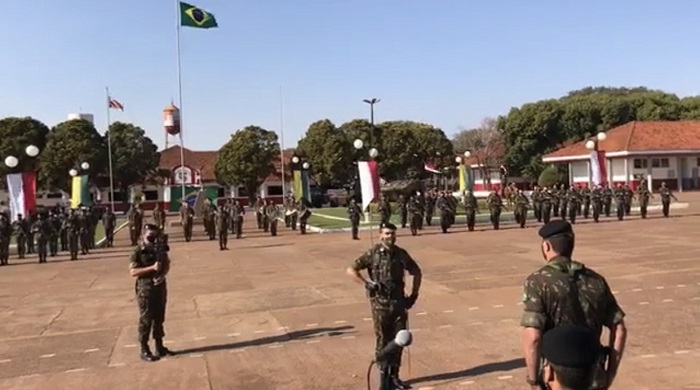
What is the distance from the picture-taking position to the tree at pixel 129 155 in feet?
190

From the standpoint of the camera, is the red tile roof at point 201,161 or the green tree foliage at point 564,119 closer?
the green tree foliage at point 564,119

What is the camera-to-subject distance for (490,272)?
14453mm

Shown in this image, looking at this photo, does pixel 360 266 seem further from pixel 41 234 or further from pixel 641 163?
pixel 641 163

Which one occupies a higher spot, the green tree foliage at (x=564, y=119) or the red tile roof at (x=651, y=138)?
the green tree foliage at (x=564, y=119)

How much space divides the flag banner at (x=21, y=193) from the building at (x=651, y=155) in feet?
119

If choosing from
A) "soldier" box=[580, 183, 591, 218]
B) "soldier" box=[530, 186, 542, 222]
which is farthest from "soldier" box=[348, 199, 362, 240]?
"soldier" box=[580, 183, 591, 218]

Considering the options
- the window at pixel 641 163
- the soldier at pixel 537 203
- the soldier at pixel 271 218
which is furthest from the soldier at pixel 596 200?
the window at pixel 641 163

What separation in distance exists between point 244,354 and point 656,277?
829cm

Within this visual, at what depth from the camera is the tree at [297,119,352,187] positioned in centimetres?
6103

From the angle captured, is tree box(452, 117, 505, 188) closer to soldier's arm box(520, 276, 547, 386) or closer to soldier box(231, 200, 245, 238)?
soldier box(231, 200, 245, 238)

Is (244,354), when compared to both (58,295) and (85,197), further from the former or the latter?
(85,197)

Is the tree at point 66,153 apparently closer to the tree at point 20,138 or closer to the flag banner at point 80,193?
the tree at point 20,138

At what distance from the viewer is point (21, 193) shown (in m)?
22.8

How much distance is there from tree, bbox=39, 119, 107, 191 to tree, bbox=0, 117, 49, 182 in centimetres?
123
